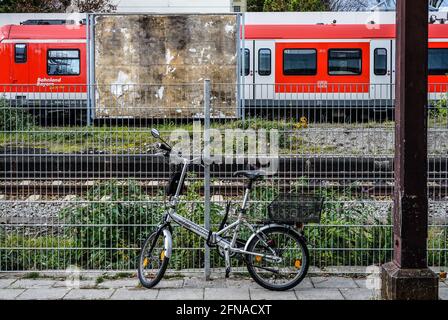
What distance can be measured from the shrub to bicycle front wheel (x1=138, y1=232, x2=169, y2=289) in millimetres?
1916

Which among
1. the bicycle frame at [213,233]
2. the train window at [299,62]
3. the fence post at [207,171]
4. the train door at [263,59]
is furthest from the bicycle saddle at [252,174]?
the train window at [299,62]

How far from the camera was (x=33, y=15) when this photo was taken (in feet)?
88.4

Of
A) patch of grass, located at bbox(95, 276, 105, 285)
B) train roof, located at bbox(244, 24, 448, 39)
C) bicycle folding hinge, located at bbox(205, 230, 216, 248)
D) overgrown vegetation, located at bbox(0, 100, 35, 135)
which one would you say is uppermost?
train roof, located at bbox(244, 24, 448, 39)

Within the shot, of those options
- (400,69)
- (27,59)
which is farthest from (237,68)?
(400,69)

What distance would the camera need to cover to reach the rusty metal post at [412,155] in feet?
21.9

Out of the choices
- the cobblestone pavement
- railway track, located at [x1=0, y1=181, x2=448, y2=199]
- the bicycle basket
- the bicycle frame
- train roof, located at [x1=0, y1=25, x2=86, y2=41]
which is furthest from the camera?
train roof, located at [x1=0, y1=25, x2=86, y2=41]

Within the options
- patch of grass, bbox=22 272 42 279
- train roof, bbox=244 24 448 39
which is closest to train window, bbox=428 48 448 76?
train roof, bbox=244 24 448 39

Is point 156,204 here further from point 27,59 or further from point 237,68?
point 27,59

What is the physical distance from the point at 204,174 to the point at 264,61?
15.8 m

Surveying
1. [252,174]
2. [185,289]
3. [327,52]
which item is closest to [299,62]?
[327,52]

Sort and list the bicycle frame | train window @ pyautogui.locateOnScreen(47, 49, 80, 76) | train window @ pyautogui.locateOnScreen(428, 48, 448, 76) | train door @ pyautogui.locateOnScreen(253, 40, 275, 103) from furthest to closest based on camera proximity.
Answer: train window @ pyautogui.locateOnScreen(47, 49, 80, 76)
train window @ pyautogui.locateOnScreen(428, 48, 448, 76)
train door @ pyautogui.locateOnScreen(253, 40, 275, 103)
the bicycle frame

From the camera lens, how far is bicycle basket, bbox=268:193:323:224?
24.6ft

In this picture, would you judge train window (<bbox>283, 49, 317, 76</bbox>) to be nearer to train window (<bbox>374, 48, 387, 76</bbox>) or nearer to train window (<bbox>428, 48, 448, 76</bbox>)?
train window (<bbox>374, 48, 387, 76</bbox>)
